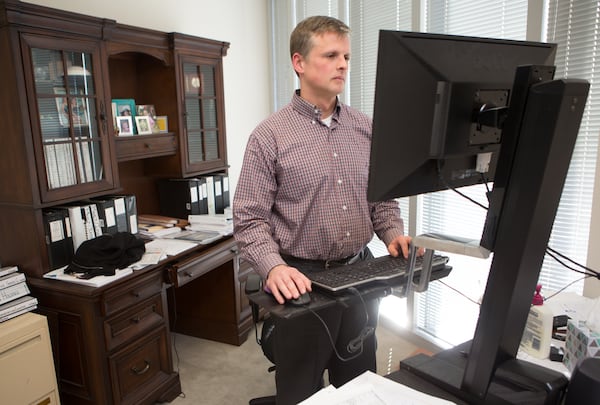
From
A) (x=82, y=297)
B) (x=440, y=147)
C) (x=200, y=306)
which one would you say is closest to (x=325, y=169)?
(x=440, y=147)

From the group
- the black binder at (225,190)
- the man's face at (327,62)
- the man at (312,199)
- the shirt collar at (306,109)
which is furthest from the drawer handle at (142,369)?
the man's face at (327,62)

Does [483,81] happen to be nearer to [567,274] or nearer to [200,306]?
[567,274]

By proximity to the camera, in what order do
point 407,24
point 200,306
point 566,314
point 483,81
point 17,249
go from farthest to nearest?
point 200,306 → point 407,24 → point 17,249 → point 566,314 → point 483,81

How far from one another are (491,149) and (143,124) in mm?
2149

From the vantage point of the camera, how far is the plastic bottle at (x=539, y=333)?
1.19 m

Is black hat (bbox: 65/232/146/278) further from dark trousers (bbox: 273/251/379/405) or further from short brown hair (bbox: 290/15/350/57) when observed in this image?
short brown hair (bbox: 290/15/350/57)

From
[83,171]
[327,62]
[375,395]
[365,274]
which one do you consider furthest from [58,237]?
[375,395]

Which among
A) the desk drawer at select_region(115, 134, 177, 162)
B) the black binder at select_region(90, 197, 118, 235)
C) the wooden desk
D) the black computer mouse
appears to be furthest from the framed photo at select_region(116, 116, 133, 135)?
the black computer mouse

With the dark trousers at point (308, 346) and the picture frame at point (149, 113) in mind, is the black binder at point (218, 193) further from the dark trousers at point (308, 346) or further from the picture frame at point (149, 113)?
the dark trousers at point (308, 346)

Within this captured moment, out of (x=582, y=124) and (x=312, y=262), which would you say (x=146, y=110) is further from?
(x=582, y=124)

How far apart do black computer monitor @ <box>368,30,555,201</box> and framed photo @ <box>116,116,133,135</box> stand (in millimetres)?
1995

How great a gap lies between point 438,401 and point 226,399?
1799mm

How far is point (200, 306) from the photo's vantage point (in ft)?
9.84

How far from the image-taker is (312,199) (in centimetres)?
153
